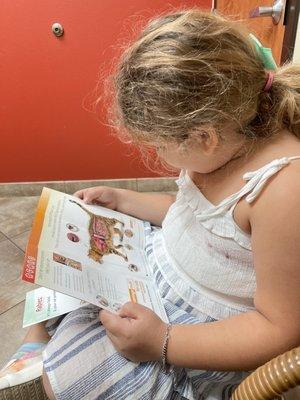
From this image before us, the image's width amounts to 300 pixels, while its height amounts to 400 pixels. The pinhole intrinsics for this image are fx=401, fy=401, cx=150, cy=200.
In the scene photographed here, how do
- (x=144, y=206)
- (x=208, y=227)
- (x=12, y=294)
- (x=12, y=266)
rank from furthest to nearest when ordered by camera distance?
(x=12, y=266) < (x=12, y=294) < (x=144, y=206) < (x=208, y=227)

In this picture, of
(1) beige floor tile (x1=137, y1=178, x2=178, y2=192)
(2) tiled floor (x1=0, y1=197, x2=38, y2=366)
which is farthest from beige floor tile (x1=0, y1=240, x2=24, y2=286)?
(1) beige floor tile (x1=137, y1=178, x2=178, y2=192)

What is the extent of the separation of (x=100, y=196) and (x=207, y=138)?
1.17 ft

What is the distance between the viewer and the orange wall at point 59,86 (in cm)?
168

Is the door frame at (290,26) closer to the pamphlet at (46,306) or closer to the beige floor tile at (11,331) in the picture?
the pamphlet at (46,306)

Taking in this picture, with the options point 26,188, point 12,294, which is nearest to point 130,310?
point 12,294

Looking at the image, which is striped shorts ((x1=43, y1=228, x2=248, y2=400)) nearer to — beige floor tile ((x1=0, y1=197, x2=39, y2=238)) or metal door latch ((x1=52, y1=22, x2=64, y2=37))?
beige floor tile ((x1=0, y1=197, x2=39, y2=238))

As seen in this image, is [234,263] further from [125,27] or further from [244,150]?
[125,27]

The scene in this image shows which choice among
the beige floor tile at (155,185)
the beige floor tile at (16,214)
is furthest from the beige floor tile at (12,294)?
the beige floor tile at (155,185)

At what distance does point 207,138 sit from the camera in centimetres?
56

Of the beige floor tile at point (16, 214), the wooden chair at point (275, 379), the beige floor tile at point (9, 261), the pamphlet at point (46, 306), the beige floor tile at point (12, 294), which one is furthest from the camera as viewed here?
the beige floor tile at point (16, 214)

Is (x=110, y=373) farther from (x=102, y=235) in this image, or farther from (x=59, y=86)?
(x=59, y=86)

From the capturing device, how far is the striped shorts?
583 mm

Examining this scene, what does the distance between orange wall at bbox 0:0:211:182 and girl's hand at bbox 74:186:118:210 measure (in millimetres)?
1075

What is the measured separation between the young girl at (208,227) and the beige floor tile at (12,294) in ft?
2.43
